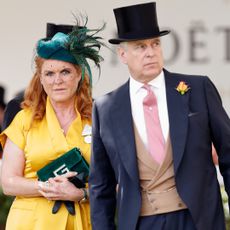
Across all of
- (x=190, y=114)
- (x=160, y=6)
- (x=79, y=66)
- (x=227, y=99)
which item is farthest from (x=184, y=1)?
(x=190, y=114)

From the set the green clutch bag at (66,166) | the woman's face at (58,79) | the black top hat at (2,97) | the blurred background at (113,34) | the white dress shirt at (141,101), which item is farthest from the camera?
the blurred background at (113,34)

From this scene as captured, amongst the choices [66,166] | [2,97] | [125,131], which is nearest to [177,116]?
[125,131]

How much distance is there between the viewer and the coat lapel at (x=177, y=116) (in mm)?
5855

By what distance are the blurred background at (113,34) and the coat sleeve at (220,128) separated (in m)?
4.62

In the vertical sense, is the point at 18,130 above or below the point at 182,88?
below

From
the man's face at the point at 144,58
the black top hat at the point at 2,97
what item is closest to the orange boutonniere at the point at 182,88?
the man's face at the point at 144,58

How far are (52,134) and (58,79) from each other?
12.2 inches

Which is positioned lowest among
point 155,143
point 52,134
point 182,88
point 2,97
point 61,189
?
point 2,97

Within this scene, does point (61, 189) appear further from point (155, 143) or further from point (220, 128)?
point (220, 128)

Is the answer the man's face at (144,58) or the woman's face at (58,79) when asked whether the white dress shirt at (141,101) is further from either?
the woman's face at (58,79)

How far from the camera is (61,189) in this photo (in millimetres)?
6531

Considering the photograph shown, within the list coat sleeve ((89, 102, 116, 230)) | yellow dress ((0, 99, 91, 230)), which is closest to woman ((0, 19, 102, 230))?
yellow dress ((0, 99, 91, 230))

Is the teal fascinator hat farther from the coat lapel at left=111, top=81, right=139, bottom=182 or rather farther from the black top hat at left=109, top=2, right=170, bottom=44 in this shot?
the coat lapel at left=111, top=81, right=139, bottom=182

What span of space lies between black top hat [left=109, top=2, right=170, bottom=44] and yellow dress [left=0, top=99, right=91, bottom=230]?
73 cm
